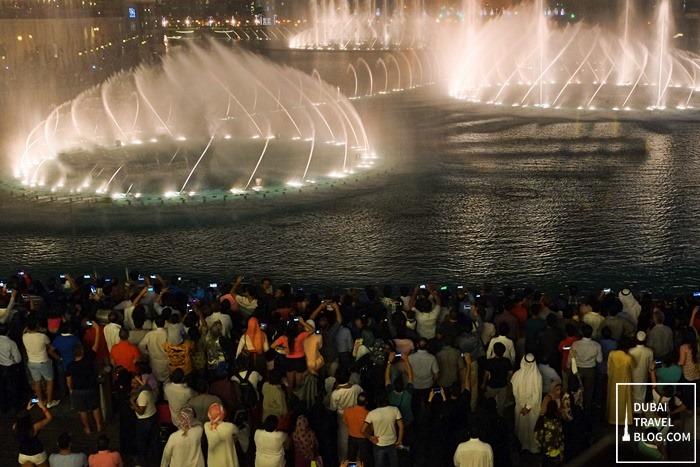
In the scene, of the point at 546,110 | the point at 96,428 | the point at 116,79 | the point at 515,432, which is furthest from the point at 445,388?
the point at 116,79

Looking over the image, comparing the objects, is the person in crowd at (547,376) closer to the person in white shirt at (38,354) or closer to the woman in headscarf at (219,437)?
the woman in headscarf at (219,437)

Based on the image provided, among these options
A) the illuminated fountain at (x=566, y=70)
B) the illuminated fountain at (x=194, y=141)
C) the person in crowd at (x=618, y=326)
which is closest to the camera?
the person in crowd at (x=618, y=326)

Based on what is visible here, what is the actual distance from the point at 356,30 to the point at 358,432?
99777mm

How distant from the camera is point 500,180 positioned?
2705 cm

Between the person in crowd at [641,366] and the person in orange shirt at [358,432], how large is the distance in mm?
3277

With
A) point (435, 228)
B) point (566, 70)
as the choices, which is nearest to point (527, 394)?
point (435, 228)

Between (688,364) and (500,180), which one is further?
(500,180)

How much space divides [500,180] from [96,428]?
1843 cm

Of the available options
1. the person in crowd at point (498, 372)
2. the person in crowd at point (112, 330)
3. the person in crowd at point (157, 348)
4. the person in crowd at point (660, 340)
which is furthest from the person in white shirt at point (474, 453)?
the person in crowd at point (112, 330)

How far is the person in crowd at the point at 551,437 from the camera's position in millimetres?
8688

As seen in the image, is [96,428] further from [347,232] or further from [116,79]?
[116,79]

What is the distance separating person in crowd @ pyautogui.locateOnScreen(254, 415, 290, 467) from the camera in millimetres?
8458

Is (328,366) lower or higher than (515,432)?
higher

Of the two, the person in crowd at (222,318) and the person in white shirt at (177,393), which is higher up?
the person in crowd at (222,318)
